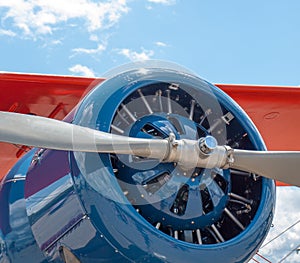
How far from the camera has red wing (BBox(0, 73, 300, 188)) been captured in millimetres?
4844

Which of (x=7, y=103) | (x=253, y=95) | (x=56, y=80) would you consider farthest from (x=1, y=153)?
(x=253, y=95)

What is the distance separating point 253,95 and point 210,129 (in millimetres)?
1945

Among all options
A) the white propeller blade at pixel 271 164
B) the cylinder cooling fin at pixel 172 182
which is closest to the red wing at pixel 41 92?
the cylinder cooling fin at pixel 172 182

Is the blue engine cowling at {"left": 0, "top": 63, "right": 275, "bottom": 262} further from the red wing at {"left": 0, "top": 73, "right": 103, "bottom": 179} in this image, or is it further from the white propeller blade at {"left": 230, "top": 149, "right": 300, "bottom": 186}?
the red wing at {"left": 0, "top": 73, "right": 103, "bottom": 179}

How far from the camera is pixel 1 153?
5637mm

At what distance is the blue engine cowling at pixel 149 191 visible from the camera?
2959 millimetres

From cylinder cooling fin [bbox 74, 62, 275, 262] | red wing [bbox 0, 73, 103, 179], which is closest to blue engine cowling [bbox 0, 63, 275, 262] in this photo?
cylinder cooling fin [bbox 74, 62, 275, 262]

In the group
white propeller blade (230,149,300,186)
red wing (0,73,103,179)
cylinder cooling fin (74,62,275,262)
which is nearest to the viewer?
cylinder cooling fin (74,62,275,262)

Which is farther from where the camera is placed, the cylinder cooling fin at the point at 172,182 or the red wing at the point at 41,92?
the red wing at the point at 41,92

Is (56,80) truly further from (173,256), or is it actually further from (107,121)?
(173,256)

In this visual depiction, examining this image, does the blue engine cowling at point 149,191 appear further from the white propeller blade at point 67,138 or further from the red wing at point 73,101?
the red wing at point 73,101

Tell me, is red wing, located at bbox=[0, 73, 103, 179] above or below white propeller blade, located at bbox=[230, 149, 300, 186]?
above

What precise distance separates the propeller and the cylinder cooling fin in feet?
0.30

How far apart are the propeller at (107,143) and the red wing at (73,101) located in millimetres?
1210
